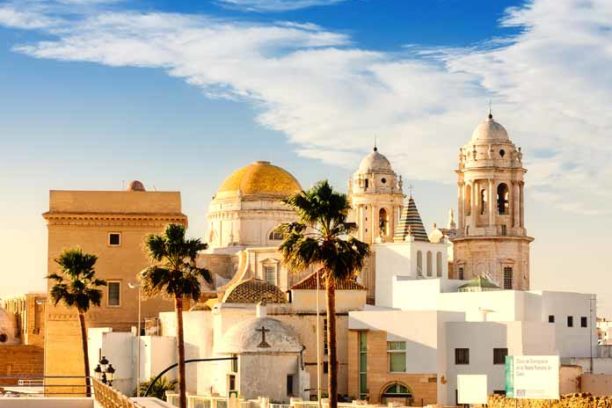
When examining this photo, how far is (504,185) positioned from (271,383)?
4128 centimetres

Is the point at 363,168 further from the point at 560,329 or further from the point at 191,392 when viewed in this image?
the point at 191,392

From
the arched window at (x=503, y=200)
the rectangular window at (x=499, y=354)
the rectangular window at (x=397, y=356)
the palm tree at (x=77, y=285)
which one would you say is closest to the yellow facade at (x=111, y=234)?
the palm tree at (x=77, y=285)

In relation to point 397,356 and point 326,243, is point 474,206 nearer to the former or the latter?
point 397,356

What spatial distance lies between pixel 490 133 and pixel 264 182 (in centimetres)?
1761

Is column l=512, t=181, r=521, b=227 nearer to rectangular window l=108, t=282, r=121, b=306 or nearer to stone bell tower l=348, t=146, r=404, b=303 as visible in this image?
stone bell tower l=348, t=146, r=404, b=303

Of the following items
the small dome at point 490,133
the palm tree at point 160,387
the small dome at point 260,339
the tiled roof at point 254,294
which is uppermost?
the small dome at point 490,133

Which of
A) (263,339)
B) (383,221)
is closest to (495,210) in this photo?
(383,221)

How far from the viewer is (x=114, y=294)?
241 ft

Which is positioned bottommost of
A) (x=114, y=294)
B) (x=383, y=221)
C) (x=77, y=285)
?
(x=114, y=294)

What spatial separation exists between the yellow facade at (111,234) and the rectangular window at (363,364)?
1245cm

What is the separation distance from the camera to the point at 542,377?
43219mm

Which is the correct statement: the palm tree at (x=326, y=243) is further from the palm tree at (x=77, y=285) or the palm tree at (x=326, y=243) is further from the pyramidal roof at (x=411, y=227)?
the pyramidal roof at (x=411, y=227)

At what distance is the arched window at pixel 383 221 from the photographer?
105438mm

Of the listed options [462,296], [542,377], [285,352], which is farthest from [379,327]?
[542,377]
